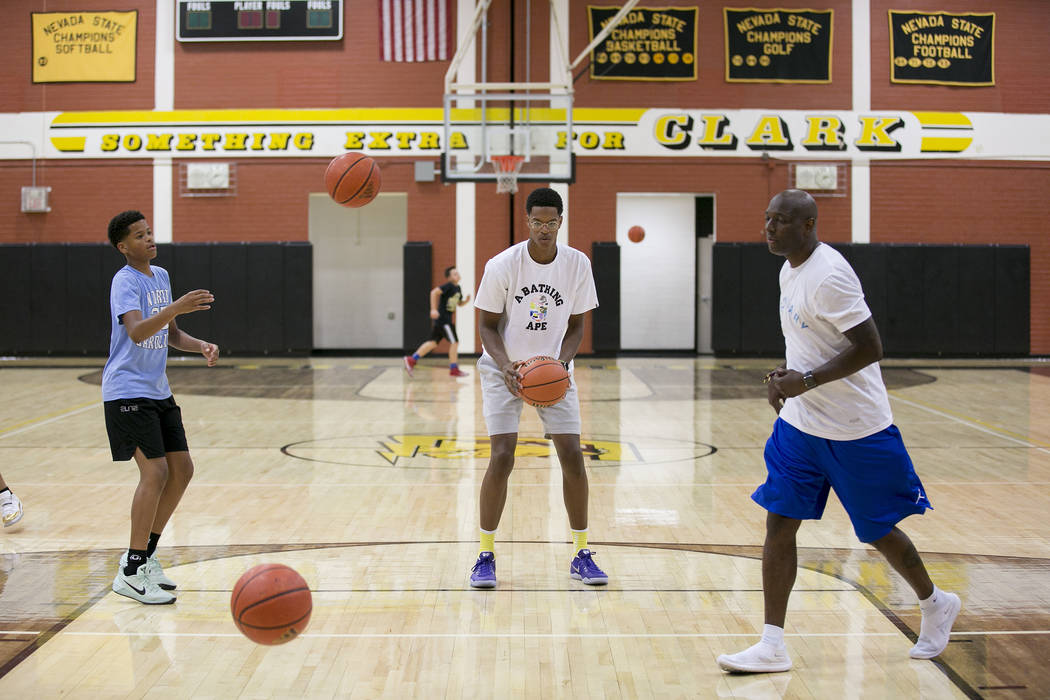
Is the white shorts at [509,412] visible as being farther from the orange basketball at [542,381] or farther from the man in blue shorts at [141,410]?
the man in blue shorts at [141,410]

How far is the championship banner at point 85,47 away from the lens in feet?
56.9

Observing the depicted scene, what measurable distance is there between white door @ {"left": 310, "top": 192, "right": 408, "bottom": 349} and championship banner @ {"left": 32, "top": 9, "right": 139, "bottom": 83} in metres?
4.11

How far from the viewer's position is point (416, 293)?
57.2 ft

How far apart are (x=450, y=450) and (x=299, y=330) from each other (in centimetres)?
1022

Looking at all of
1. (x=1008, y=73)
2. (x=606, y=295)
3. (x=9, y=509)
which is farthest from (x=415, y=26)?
(x=9, y=509)

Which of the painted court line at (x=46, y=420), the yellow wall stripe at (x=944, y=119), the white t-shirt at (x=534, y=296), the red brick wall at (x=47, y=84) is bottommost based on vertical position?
the painted court line at (x=46, y=420)

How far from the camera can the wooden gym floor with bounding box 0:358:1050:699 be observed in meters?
3.30

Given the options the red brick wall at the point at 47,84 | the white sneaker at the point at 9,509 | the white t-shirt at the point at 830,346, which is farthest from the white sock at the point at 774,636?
the red brick wall at the point at 47,84

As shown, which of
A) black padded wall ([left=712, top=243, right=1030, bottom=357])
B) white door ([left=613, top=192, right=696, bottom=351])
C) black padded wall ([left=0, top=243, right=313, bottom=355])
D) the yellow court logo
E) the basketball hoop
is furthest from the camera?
white door ([left=613, top=192, right=696, bottom=351])

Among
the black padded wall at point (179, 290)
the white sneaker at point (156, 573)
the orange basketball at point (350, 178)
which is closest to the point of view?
the white sneaker at point (156, 573)

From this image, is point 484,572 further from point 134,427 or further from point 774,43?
point 774,43

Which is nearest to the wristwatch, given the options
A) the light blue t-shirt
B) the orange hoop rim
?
the light blue t-shirt

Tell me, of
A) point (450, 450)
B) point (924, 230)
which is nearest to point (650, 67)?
point (924, 230)

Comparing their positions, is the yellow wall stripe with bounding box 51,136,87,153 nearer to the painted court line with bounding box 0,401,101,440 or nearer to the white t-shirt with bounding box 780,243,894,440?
the painted court line with bounding box 0,401,101,440
